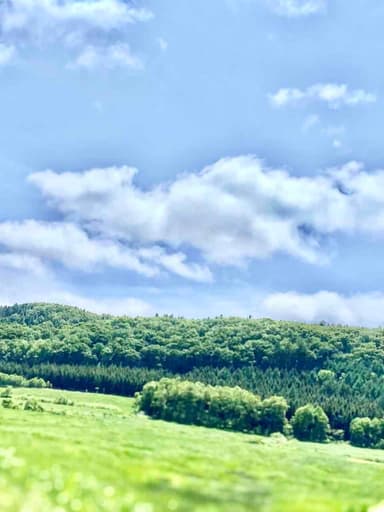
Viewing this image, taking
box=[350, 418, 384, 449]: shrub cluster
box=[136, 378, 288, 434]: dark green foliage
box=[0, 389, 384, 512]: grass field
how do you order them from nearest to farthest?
box=[0, 389, 384, 512]: grass field < box=[136, 378, 288, 434]: dark green foliage < box=[350, 418, 384, 449]: shrub cluster

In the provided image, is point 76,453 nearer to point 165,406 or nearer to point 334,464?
point 334,464

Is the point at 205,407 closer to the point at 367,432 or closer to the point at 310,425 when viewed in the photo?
the point at 310,425

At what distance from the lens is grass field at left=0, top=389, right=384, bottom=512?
37750mm

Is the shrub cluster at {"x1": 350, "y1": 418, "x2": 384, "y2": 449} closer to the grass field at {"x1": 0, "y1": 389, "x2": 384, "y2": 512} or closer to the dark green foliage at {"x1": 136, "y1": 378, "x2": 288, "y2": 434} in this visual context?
the dark green foliage at {"x1": 136, "y1": 378, "x2": 288, "y2": 434}

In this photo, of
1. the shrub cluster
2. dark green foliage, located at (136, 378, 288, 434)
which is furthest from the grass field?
the shrub cluster

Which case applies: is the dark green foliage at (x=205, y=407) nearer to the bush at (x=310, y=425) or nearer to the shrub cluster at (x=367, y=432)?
the bush at (x=310, y=425)

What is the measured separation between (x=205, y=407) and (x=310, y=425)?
3451cm

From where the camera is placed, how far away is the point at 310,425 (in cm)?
15888

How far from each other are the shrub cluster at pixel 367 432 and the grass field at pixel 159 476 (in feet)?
310

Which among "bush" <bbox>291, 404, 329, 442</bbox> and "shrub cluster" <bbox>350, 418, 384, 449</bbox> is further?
"shrub cluster" <bbox>350, 418, 384, 449</bbox>

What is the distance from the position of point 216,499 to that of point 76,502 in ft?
28.0

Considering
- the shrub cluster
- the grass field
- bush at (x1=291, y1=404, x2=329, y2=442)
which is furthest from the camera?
the shrub cluster

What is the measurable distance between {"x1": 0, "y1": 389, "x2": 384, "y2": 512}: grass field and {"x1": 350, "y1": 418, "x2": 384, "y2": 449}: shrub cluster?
310ft

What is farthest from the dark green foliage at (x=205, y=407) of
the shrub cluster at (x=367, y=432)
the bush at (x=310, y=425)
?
the shrub cluster at (x=367, y=432)
